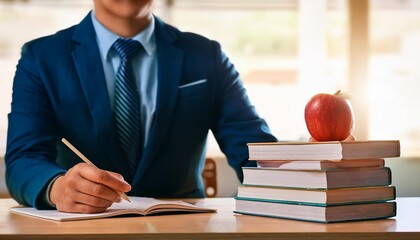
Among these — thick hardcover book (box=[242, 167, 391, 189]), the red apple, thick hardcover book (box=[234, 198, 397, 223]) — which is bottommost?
thick hardcover book (box=[234, 198, 397, 223])

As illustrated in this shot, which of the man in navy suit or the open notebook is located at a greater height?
the man in navy suit

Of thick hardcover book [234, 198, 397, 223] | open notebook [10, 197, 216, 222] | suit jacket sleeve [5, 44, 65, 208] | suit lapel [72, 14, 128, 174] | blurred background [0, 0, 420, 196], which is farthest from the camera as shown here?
blurred background [0, 0, 420, 196]

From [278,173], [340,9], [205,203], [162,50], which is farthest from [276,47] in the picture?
[278,173]

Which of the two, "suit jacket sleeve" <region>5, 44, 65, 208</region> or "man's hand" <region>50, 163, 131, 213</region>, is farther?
"suit jacket sleeve" <region>5, 44, 65, 208</region>

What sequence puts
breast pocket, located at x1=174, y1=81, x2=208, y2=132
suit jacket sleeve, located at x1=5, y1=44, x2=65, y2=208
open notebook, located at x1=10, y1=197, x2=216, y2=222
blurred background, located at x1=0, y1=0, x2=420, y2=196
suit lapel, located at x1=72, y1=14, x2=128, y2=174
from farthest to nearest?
blurred background, located at x1=0, y1=0, x2=420, y2=196 < breast pocket, located at x1=174, y1=81, x2=208, y2=132 < suit lapel, located at x1=72, y1=14, x2=128, y2=174 < suit jacket sleeve, located at x1=5, y1=44, x2=65, y2=208 < open notebook, located at x1=10, y1=197, x2=216, y2=222

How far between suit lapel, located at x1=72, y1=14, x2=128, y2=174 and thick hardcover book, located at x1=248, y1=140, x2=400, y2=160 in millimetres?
707

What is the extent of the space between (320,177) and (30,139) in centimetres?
90

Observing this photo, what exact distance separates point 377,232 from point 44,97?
3.93 feet

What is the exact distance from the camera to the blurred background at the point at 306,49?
4.13m

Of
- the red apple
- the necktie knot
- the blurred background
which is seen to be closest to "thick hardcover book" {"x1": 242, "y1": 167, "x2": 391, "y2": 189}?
the red apple

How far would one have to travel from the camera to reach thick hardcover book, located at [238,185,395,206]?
1.40 meters

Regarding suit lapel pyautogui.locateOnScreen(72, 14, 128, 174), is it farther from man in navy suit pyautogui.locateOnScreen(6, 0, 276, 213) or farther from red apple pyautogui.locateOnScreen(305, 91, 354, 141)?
red apple pyautogui.locateOnScreen(305, 91, 354, 141)

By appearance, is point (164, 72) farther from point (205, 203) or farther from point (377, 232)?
point (377, 232)

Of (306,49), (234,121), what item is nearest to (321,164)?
(234,121)
